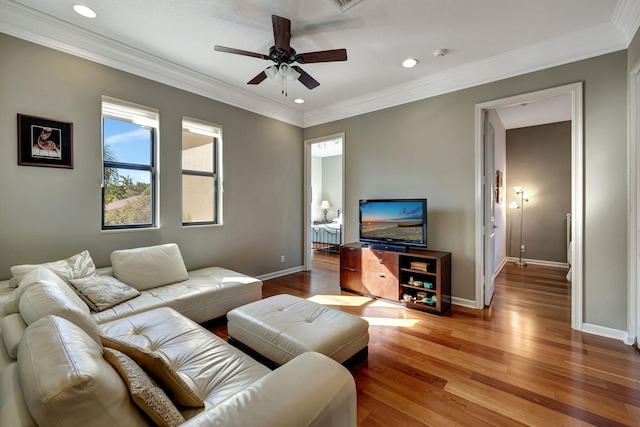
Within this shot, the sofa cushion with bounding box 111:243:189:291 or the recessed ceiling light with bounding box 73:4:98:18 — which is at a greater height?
the recessed ceiling light with bounding box 73:4:98:18

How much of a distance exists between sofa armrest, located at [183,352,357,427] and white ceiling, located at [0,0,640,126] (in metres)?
2.67

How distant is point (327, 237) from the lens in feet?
24.1

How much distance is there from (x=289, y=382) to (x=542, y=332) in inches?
116

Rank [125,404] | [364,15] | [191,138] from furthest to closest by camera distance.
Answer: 1. [191,138]
2. [364,15]
3. [125,404]

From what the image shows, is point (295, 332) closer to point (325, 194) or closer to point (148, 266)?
point (148, 266)

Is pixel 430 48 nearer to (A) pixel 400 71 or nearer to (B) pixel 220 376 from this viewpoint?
(A) pixel 400 71

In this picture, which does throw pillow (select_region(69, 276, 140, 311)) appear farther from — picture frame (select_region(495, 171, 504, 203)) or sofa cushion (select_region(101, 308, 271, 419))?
picture frame (select_region(495, 171, 504, 203))

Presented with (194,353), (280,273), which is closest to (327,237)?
(280,273)

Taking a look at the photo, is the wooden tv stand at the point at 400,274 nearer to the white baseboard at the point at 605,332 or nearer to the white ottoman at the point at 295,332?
the white baseboard at the point at 605,332

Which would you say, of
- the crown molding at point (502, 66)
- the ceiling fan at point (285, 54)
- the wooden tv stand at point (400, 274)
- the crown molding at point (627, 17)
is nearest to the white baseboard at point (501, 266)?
the wooden tv stand at point (400, 274)


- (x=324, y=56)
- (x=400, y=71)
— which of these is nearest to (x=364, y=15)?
(x=324, y=56)

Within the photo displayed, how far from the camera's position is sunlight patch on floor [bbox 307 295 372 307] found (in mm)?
3494

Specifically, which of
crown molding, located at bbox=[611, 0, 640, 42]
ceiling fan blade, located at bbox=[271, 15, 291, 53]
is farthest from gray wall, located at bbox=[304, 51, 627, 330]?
ceiling fan blade, located at bbox=[271, 15, 291, 53]

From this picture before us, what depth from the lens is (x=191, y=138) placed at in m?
3.67
